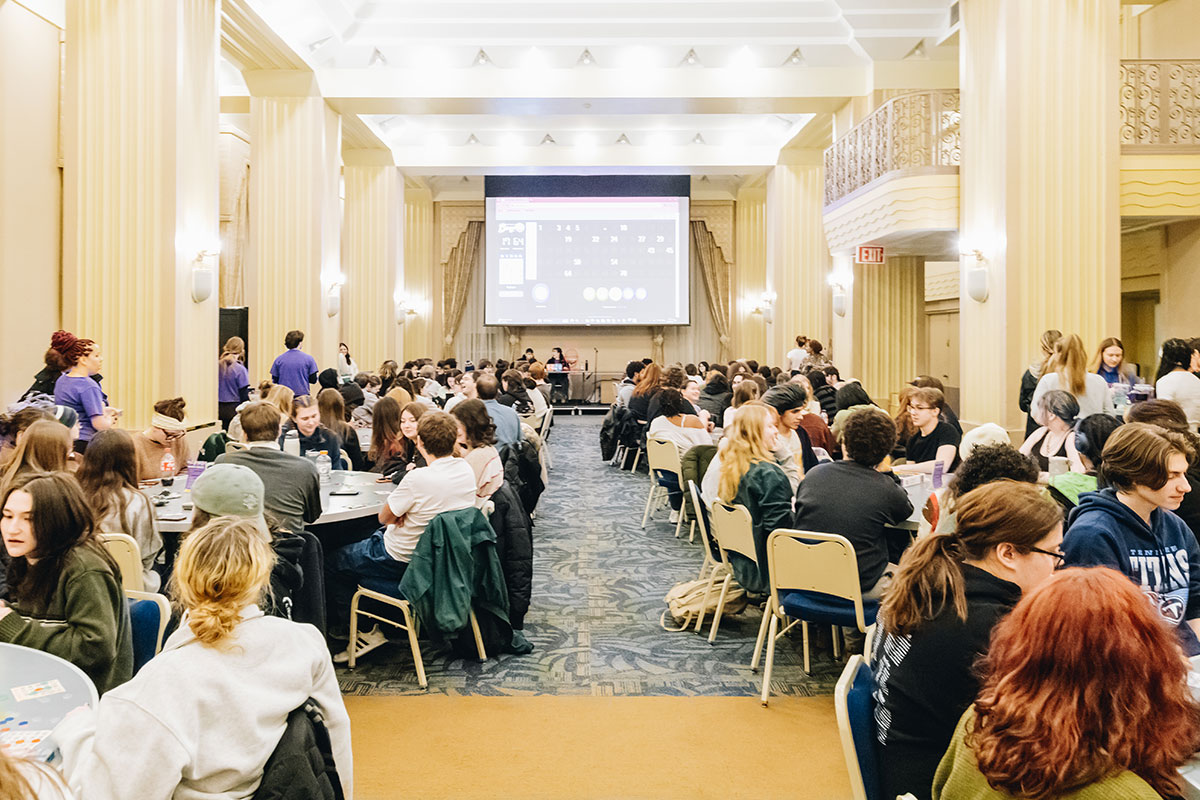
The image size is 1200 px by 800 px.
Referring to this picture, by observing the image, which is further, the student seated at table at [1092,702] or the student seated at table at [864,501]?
the student seated at table at [864,501]

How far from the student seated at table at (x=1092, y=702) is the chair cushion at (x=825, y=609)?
7.76ft

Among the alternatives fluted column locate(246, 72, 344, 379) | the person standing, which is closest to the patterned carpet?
the person standing

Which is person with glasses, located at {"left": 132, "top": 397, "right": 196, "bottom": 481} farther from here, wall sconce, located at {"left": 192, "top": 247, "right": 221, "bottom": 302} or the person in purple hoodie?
the person in purple hoodie

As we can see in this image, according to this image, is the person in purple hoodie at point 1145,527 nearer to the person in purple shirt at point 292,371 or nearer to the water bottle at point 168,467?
the water bottle at point 168,467

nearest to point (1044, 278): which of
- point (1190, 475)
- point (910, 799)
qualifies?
point (1190, 475)

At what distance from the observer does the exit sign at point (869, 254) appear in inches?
409

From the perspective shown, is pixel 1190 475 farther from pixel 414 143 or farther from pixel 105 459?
pixel 414 143

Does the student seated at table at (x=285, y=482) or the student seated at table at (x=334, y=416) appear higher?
the student seated at table at (x=334, y=416)

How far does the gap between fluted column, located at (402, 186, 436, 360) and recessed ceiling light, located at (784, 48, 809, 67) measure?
9250mm

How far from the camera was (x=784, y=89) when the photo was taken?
465 inches

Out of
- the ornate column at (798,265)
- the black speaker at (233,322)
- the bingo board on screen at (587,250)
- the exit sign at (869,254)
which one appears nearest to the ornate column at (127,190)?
the black speaker at (233,322)

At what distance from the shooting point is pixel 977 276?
27.2ft

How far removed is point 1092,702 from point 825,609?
2504 millimetres

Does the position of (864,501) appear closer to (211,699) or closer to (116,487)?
(211,699)
